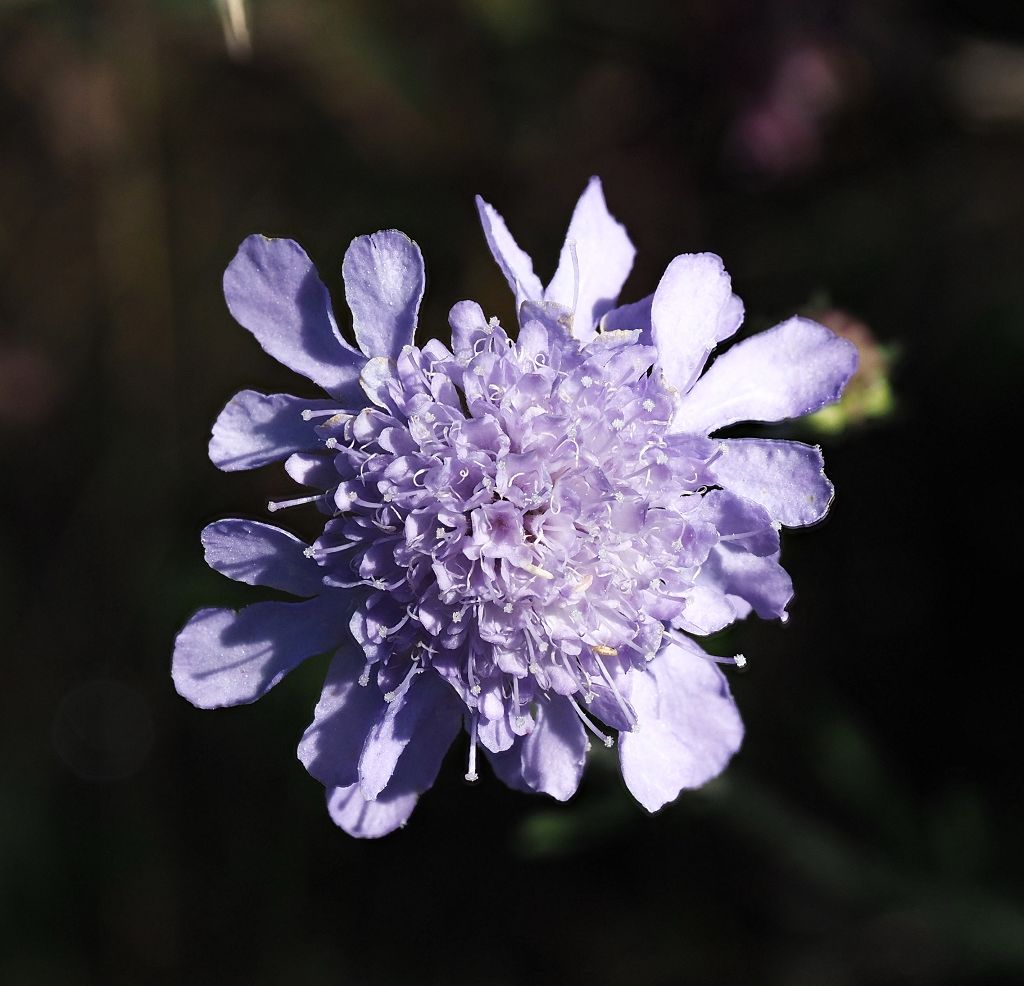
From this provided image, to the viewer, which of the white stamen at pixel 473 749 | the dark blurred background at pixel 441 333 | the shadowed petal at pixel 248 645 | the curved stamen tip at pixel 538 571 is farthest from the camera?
the dark blurred background at pixel 441 333

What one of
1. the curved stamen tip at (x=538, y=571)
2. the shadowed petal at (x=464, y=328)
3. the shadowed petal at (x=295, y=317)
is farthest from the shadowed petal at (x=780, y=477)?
the shadowed petal at (x=295, y=317)

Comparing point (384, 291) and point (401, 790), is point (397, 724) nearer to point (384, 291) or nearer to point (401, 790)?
point (401, 790)

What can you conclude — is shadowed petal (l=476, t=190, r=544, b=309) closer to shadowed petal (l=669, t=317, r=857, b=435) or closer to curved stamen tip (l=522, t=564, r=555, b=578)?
shadowed petal (l=669, t=317, r=857, b=435)

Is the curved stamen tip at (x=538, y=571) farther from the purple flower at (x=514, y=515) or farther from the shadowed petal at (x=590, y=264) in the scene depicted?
the shadowed petal at (x=590, y=264)

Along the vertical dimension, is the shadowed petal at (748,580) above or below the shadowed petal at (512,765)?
above

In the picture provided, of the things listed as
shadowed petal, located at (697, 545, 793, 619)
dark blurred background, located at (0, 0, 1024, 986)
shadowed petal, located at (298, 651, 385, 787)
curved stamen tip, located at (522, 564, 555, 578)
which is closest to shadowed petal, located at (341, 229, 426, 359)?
curved stamen tip, located at (522, 564, 555, 578)

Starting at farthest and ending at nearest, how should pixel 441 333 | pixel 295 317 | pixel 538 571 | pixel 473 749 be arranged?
1. pixel 441 333
2. pixel 295 317
3. pixel 473 749
4. pixel 538 571

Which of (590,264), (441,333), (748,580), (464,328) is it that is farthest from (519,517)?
(441,333)
